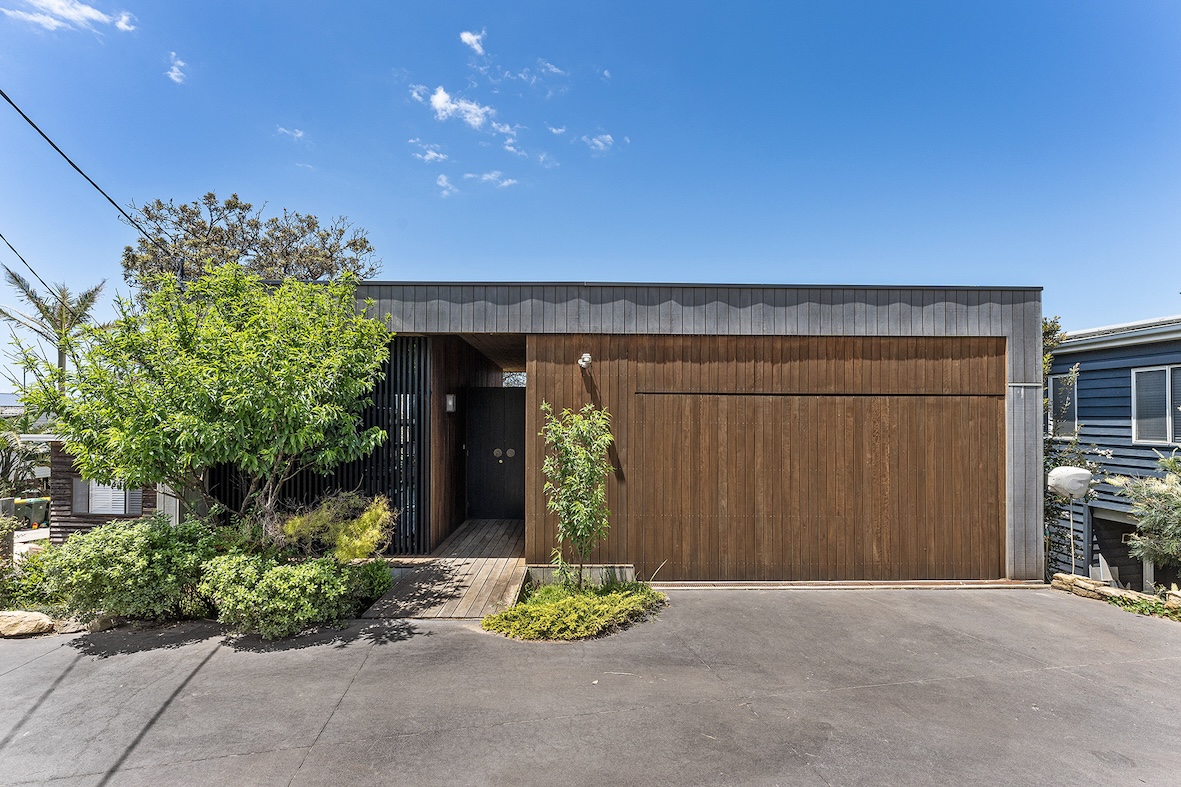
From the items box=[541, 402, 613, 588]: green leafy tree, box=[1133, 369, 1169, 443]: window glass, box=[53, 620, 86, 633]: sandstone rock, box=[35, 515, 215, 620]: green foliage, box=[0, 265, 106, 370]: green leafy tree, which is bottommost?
box=[53, 620, 86, 633]: sandstone rock

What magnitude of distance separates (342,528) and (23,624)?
2.62 m

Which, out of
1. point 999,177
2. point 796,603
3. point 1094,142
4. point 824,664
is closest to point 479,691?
point 824,664

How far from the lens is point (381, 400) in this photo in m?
6.27

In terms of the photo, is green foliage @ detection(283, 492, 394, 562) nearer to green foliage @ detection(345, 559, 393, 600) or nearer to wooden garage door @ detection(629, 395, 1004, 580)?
green foliage @ detection(345, 559, 393, 600)

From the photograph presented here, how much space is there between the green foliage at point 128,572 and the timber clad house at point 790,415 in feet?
10.1

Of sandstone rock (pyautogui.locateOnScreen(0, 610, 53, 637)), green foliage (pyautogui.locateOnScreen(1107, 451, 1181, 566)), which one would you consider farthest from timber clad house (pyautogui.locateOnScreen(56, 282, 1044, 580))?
Result: sandstone rock (pyautogui.locateOnScreen(0, 610, 53, 637))

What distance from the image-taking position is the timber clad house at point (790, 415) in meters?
5.75

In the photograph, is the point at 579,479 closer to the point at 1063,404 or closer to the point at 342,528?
the point at 342,528

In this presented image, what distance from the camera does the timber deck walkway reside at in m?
4.67

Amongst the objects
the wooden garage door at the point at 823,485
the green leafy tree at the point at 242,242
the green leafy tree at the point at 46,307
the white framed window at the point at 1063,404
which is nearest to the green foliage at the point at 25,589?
the wooden garage door at the point at 823,485

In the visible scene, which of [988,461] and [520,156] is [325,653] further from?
[520,156]

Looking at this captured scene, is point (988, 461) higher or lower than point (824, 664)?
higher

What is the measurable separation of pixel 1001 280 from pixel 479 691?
7189mm

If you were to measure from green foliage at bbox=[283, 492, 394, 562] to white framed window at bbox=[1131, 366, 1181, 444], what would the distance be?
1095 cm
